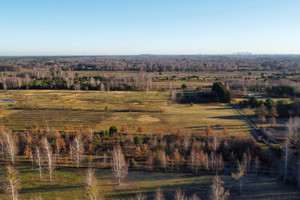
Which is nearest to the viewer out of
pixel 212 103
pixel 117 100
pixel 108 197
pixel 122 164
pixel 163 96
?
pixel 108 197

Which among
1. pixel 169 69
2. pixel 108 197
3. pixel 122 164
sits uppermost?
pixel 169 69

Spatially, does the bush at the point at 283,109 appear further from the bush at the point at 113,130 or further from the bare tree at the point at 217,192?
the bush at the point at 113,130

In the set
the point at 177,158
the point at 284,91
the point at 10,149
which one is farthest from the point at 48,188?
the point at 284,91

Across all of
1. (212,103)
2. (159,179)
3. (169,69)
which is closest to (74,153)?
(159,179)

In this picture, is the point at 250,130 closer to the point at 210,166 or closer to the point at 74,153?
the point at 210,166

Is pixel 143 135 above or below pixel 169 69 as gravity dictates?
below

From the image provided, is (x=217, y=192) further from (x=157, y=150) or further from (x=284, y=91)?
(x=284, y=91)
